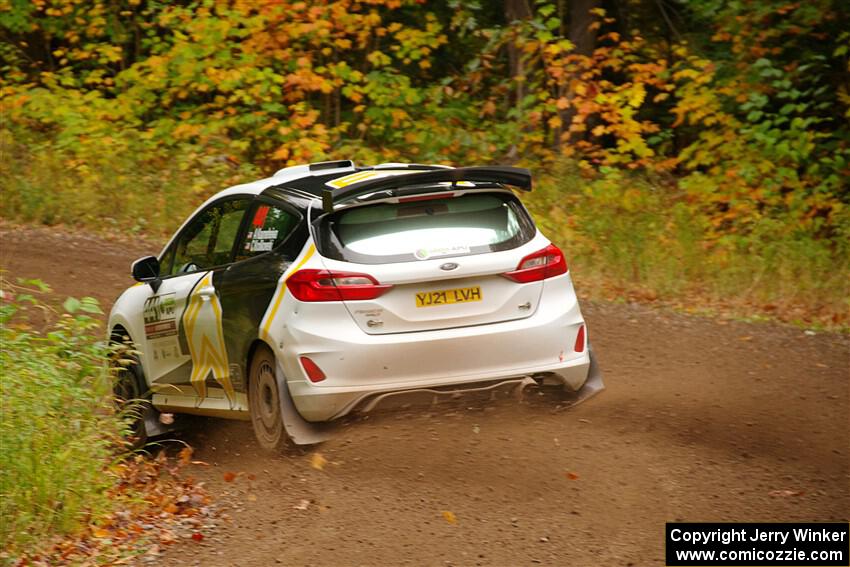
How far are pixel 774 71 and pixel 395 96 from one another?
6007 mm

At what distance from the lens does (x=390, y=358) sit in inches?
268

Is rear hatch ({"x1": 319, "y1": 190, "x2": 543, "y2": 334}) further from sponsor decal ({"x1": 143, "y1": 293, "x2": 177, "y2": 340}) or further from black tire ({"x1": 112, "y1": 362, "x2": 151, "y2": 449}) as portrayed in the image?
black tire ({"x1": 112, "y1": 362, "x2": 151, "y2": 449})

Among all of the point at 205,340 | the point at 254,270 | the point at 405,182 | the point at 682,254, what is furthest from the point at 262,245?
the point at 682,254

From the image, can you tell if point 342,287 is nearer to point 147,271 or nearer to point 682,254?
point 147,271

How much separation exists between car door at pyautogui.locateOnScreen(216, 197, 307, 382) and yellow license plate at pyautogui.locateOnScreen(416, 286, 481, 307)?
31.8 inches

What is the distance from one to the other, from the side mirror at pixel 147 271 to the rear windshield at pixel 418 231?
2.12 metres

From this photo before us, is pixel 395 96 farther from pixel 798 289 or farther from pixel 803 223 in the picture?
pixel 798 289

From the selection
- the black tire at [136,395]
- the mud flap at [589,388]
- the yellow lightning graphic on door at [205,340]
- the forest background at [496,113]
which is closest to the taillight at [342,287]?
the yellow lightning graphic on door at [205,340]

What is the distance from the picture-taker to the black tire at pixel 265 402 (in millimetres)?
7137

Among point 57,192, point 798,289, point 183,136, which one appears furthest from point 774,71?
point 57,192

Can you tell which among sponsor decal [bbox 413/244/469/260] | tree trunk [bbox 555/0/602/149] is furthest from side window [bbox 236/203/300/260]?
tree trunk [bbox 555/0/602/149]

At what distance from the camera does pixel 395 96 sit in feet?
64.5

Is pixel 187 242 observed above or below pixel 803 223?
above

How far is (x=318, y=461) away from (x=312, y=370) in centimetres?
66
